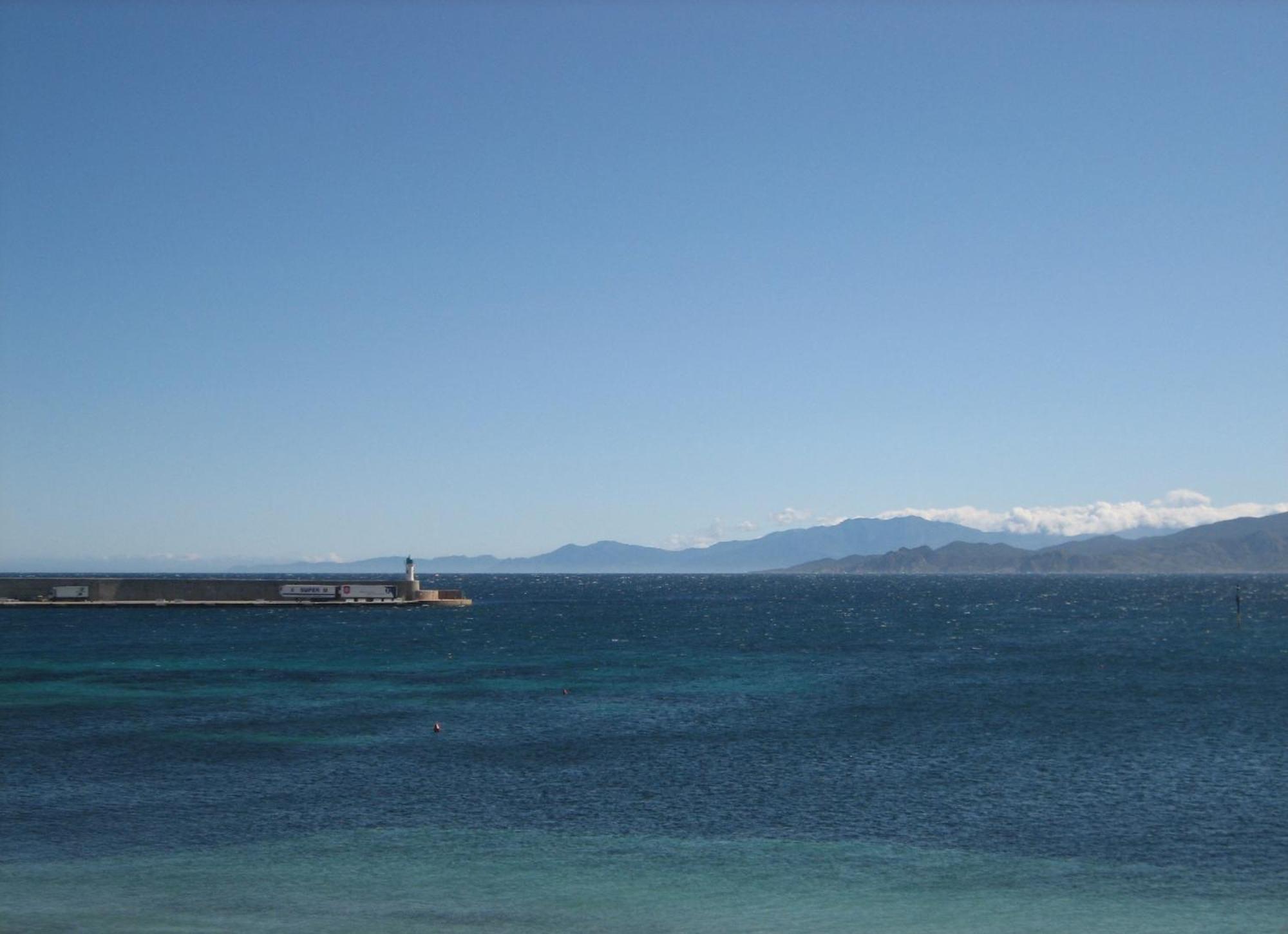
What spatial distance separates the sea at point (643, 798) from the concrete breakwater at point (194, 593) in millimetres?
90110

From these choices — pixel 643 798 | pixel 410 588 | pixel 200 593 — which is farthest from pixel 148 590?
pixel 643 798

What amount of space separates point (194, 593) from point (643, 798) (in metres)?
162

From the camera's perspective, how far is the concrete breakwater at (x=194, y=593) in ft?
583

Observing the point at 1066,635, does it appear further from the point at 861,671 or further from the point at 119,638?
the point at 119,638

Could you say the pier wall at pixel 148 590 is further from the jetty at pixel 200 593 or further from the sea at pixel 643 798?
the sea at pixel 643 798

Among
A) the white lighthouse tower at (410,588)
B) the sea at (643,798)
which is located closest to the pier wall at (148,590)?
the white lighthouse tower at (410,588)

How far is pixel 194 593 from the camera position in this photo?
614 ft

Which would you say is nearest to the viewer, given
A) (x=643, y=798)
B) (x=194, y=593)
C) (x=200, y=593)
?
(x=643, y=798)

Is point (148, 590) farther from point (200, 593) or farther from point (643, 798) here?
point (643, 798)

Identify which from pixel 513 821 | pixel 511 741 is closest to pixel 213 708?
pixel 511 741

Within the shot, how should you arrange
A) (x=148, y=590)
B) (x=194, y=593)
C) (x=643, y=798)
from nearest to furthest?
(x=643, y=798)
(x=194, y=593)
(x=148, y=590)

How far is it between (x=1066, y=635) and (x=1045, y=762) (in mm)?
88771

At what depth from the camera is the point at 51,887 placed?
108ft

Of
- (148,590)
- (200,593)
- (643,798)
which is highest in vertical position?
(148,590)
